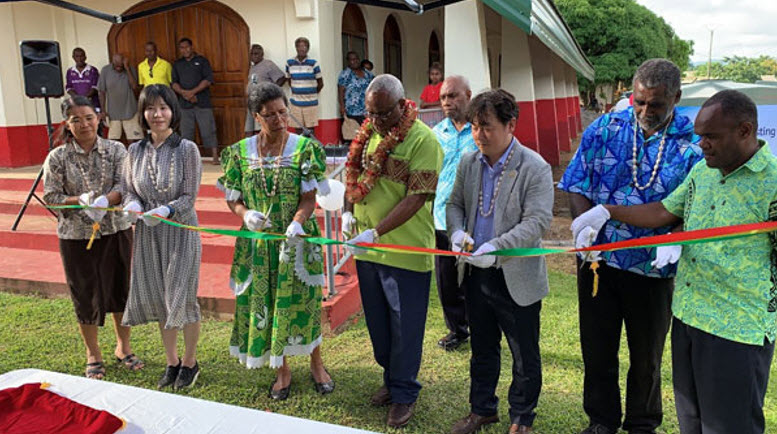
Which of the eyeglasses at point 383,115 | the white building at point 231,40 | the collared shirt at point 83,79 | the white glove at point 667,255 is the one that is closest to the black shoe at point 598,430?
the white glove at point 667,255

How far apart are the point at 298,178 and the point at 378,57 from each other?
8.62 meters

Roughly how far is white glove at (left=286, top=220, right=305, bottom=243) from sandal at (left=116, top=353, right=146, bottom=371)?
180cm

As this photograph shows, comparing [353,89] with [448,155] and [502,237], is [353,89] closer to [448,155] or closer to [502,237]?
[448,155]

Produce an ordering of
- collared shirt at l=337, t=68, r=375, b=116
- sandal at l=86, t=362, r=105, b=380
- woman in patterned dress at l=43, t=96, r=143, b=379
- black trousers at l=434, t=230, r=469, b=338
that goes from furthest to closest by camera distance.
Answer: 1. collared shirt at l=337, t=68, r=375, b=116
2. black trousers at l=434, t=230, r=469, b=338
3. sandal at l=86, t=362, r=105, b=380
4. woman in patterned dress at l=43, t=96, r=143, b=379

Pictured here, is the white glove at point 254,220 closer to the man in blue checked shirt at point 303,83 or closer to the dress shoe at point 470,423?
the dress shoe at point 470,423

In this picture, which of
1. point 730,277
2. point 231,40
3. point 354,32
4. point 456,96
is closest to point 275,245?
Answer: point 456,96

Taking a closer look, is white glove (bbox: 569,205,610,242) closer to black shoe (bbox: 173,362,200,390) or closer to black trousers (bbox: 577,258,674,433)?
black trousers (bbox: 577,258,674,433)

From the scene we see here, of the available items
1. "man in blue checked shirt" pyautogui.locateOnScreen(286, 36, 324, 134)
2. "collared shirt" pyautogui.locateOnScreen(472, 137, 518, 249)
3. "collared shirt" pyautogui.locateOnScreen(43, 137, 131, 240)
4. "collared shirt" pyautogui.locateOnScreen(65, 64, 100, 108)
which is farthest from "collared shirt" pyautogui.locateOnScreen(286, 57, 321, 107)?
"collared shirt" pyautogui.locateOnScreen(472, 137, 518, 249)

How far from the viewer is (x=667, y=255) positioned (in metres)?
2.44

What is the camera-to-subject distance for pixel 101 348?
4.54 meters

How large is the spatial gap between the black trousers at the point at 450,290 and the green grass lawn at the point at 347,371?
7.5 inches

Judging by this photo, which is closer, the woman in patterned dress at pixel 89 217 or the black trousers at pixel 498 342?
the black trousers at pixel 498 342

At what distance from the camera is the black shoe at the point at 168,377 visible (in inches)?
151

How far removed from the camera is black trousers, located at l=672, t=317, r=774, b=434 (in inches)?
85.8
